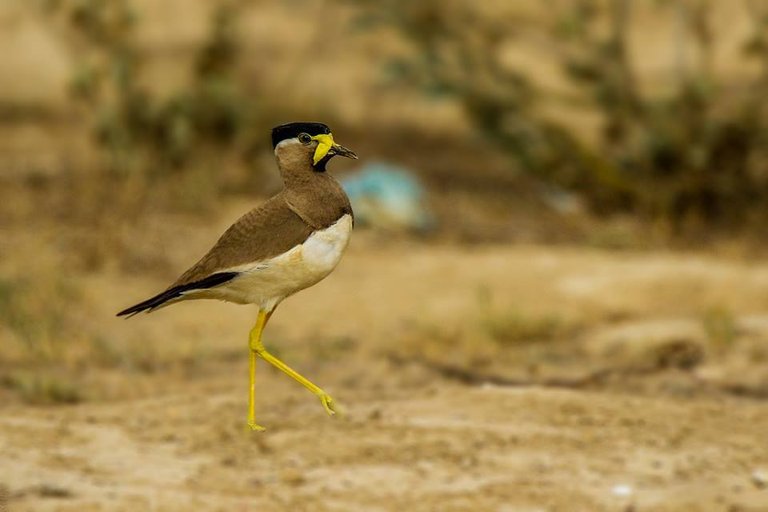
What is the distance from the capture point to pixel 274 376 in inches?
258

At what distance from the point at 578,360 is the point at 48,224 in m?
4.21

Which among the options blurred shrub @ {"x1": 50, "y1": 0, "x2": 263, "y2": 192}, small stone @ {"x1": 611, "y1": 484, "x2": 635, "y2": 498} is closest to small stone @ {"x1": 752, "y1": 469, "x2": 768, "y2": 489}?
small stone @ {"x1": 611, "y1": 484, "x2": 635, "y2": 498}

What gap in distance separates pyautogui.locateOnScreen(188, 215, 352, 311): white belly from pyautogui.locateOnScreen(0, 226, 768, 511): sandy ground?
137cm

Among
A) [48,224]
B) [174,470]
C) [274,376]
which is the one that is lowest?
[174,470]

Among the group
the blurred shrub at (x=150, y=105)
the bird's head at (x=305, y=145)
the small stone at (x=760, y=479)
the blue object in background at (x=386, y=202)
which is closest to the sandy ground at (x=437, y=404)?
the small stone at (x=760, y=479)

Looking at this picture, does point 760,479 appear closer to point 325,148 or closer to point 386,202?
point 325,148

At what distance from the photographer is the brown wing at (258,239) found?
9.16ft

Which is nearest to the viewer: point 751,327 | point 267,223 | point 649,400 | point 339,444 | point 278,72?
point 267,223

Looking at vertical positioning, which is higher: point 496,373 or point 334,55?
point 334,55

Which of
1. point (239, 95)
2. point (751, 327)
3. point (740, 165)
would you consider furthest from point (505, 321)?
point (239, 95)

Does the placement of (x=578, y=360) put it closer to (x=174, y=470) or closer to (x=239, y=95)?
(x=174, y=470)

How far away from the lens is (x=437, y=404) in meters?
5.21

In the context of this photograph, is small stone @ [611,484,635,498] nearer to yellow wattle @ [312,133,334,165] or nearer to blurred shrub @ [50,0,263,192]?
yellow wattle @ [312,133,334,165]

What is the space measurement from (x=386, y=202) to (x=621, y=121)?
81.0 inches
